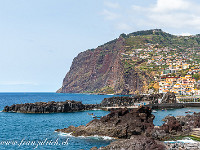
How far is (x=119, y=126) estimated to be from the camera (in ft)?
162

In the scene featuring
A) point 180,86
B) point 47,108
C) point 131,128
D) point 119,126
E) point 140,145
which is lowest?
point 47,108

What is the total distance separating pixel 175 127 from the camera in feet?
163

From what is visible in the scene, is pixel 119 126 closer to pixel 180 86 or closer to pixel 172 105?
pixel 172 105

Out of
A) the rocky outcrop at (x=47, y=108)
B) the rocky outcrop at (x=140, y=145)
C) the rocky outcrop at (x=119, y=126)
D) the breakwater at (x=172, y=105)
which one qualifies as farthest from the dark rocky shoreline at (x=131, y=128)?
the breakwater at (x=172, y=105)

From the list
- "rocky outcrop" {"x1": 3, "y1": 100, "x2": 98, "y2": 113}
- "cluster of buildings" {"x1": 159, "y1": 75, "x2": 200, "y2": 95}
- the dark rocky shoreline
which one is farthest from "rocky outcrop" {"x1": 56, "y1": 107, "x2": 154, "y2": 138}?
"cluster of buildings" {"x1": 159, "y1": 75, "x2": 200, "y2": 95}

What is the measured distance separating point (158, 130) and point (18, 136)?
29086 mm

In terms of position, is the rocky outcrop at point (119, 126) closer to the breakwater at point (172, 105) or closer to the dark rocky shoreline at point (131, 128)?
the dark rocky shoreline at point (131, 128)

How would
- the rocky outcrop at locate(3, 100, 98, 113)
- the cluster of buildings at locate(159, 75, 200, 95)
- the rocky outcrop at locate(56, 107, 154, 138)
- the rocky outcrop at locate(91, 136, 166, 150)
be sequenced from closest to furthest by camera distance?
the rocky outcrop at locate(91, 136, 166, 150) < the rocky outcrop at locate(56, 107, 154, 138) < the rocky outcrop at locate(3, 100, 98, 113) < the cluster of buildings at locate(159, 75, 200, 95)

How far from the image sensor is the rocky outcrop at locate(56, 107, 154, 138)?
48094 millimetres

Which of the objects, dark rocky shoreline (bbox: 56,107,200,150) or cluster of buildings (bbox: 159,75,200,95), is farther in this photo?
cluster of buildings (bbox: 159,75,200,95)

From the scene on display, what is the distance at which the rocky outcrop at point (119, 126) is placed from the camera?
48.1 meters

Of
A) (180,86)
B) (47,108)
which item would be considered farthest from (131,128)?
(180,86)

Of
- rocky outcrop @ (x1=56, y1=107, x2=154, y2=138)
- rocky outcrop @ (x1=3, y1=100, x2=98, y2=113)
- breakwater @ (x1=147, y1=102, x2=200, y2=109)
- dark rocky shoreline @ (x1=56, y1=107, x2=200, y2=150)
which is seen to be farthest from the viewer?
breakwater @ (x1=147, y1=102, x2=200, y2=109)

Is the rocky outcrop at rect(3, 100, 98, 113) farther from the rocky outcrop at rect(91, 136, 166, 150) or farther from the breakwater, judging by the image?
the rocky outcrop at rect(91, 136, 166, 150)
